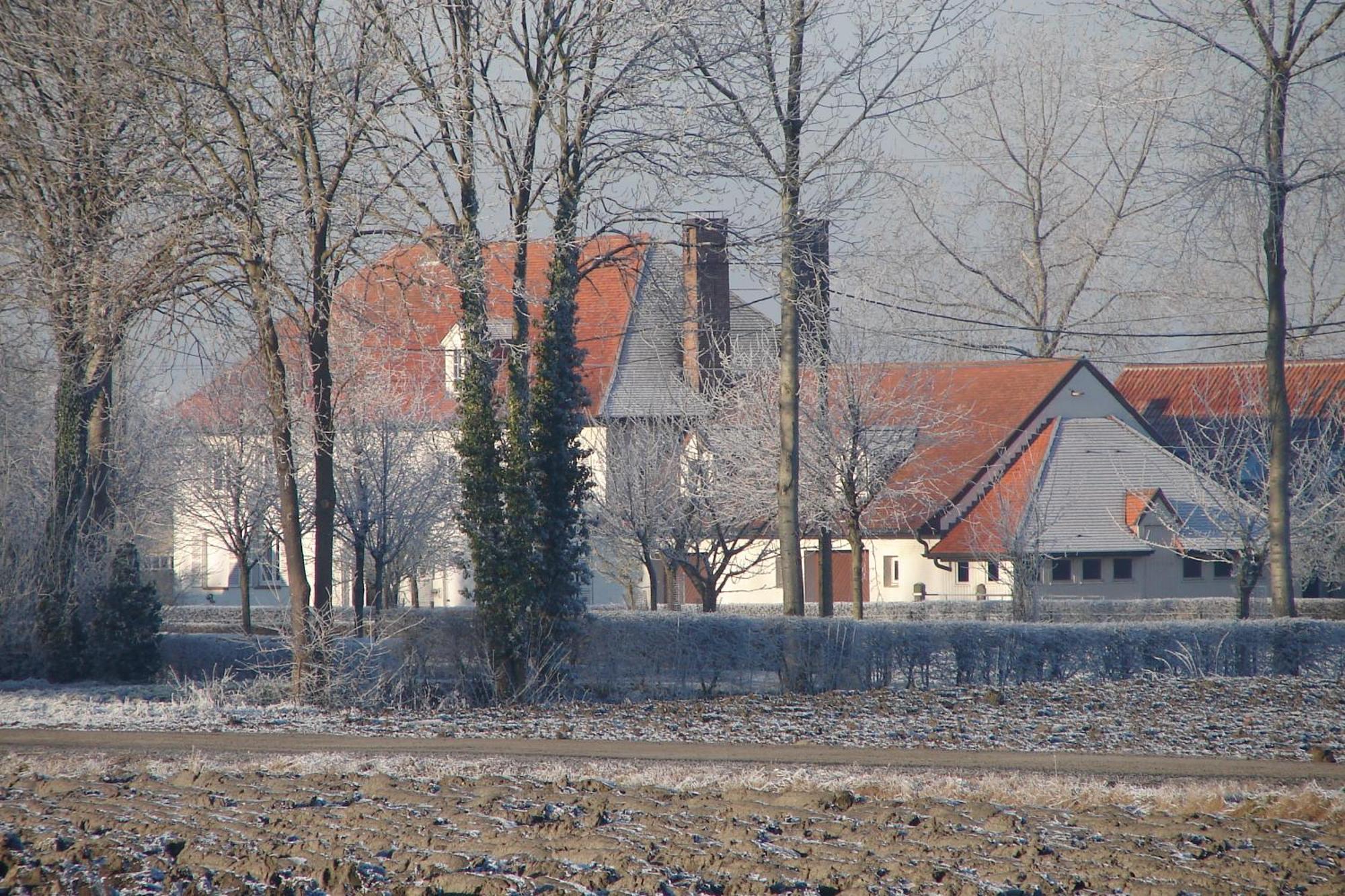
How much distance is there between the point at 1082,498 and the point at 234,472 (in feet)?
71.7

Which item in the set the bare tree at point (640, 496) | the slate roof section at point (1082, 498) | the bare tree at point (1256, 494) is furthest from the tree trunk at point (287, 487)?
the bare tree at point (1256, 494)

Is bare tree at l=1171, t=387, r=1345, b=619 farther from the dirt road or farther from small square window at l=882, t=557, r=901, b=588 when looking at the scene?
the dirt road

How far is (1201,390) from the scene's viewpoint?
40.0 metres

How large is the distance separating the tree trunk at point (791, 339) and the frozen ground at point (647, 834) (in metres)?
9.34

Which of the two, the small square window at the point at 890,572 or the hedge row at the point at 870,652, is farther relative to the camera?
the small square window at the point at 890,572

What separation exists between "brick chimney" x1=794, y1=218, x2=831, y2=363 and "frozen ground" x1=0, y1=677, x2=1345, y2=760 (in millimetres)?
6594


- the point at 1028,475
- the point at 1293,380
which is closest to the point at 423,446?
the point at 1028,475

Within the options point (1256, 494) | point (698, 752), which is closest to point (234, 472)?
point (698, 752)

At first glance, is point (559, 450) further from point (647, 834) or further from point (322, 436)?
point (647, 834)

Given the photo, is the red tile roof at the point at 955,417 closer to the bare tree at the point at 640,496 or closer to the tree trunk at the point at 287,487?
the bare tree at the point at 640,496

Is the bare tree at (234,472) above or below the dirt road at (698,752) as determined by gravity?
above

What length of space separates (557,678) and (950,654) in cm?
535

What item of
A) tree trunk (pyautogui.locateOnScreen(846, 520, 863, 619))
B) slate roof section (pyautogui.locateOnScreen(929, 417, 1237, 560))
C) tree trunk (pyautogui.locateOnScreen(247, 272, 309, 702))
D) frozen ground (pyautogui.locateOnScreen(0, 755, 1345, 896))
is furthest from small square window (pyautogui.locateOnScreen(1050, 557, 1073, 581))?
frozen ground (pyautogui.locateOnScreen(0, 755, 1345, 896))

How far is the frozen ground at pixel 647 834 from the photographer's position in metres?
5.70
